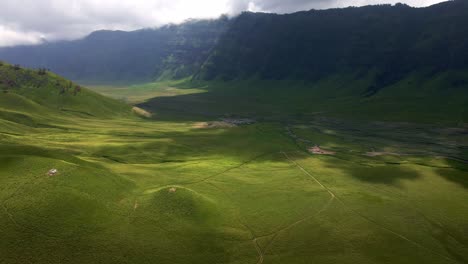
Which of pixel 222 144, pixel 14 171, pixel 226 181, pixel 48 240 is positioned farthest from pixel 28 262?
pixel 222 144

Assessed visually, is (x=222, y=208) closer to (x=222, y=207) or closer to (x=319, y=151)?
(x=222, y=207)

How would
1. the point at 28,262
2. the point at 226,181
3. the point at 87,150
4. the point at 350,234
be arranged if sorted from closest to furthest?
the point at 28,262
the point at 350,234
the point at 226,181
the point at 87,150

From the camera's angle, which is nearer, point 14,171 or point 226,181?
point 14,171

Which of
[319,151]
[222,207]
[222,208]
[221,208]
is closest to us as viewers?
[221,208]

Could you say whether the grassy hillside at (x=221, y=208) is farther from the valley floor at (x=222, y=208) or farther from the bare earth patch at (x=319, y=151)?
the bare earth patch at (x=319, y=151)

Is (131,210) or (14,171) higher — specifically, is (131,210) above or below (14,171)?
below

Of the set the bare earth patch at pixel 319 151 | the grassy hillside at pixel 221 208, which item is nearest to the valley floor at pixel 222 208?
the grassy hillside at pixel 221 208

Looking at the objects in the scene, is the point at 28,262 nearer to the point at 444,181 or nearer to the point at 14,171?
the point at 14,171

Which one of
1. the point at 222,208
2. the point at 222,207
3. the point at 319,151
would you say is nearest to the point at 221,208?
the point at 222,208
